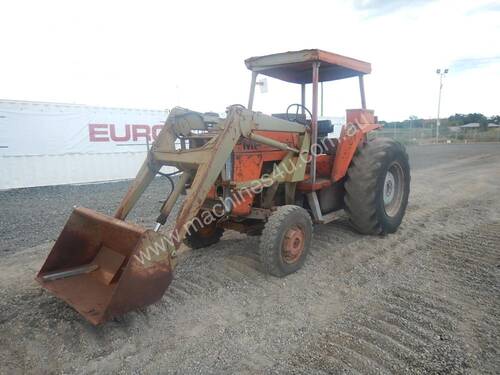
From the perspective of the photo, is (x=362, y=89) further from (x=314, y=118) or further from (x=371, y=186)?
(x=371, y=186)

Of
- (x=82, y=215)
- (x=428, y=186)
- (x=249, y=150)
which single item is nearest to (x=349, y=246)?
(x=249, y=150)

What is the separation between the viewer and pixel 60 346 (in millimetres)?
2652

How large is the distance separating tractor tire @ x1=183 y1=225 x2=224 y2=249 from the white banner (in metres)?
6.01

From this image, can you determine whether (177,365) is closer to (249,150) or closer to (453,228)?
(249,150)

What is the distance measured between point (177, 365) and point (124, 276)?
2.35 ft

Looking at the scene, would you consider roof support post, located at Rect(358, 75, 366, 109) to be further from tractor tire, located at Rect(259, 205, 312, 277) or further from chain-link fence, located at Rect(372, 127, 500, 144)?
chain-link fence, located at Rect(372, 127, 500, 144)

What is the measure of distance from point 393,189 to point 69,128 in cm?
925

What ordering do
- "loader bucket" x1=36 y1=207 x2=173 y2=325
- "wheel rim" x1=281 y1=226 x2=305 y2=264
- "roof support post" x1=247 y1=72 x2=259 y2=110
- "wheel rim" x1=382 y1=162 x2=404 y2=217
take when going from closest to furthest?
"loader bucket" x1=36 y1=207 x2=173 y2=325 < "wheel rim" x1=281 y1=226 x2=305 y2=264 < "roof support post" x1=247 y1=72 x2=259 y2=110 < "wheel rim" x1=382 y1=162 x2=404 y2=217

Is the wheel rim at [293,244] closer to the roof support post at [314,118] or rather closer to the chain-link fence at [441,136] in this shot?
the roof support post at [314,118]

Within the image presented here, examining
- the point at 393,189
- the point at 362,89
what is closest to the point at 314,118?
the point at 362,89

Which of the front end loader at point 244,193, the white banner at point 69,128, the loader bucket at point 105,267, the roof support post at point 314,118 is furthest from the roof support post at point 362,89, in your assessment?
the white banner at point 69,128

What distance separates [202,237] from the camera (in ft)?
15.2

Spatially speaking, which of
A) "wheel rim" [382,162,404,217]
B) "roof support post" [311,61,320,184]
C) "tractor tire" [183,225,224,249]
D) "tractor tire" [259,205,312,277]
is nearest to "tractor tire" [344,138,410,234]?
"wheel rim" [382,162,404,217]

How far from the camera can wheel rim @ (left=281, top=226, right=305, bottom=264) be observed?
3750mm
